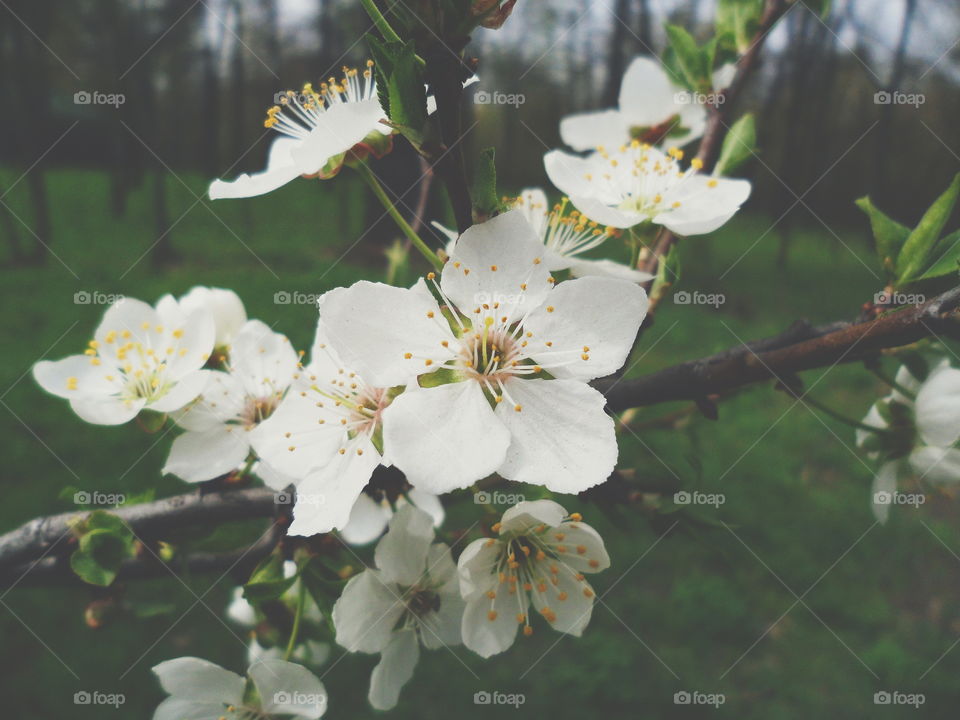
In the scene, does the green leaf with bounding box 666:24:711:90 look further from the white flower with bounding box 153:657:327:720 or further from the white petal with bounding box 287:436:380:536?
the white flower with bounding box 153:657:327:720

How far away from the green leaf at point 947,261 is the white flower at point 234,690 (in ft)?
3.22

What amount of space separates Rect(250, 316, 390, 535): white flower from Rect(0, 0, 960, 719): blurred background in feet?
0.68

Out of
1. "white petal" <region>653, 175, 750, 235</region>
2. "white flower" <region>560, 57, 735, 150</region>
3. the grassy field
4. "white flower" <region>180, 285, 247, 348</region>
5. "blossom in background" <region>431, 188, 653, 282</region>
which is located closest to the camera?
"white petal" <region>653, 175, 750, 235</region>

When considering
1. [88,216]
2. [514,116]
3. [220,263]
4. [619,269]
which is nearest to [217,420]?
[619,269]

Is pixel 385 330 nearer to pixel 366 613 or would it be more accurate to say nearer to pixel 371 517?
pixel 366 613

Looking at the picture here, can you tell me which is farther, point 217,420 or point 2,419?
point 2,419

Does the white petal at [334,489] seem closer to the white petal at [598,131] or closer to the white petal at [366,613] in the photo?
the white petal at [366,613]

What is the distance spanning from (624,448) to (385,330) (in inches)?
119

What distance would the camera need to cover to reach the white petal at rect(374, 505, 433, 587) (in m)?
0.95

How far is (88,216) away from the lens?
12008mm

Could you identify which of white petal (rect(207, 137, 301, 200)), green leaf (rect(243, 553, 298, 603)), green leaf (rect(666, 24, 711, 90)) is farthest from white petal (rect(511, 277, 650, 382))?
green leaf (rect(666, 24, 711, 90))

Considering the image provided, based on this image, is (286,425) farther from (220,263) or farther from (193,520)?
(220,263)

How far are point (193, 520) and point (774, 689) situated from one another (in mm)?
2837

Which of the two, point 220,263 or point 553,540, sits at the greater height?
point 553,540
